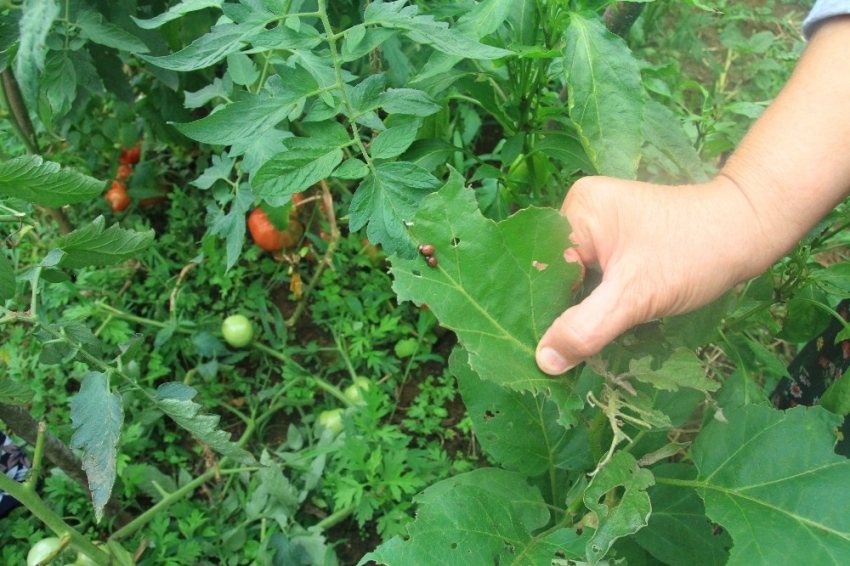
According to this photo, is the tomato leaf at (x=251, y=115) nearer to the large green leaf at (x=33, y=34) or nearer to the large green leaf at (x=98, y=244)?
the large green leaf at (x=98, y=244)

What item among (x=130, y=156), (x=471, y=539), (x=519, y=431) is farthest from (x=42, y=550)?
(x=130, y=156)

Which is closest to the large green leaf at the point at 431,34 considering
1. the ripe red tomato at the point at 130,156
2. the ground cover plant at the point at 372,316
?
the ground cover plant at the point at 372,316

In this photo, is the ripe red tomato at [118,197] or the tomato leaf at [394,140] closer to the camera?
the tomato leaf at [394,140]

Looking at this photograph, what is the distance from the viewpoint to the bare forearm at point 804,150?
46.1 inches

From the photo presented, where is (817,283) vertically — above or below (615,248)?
below

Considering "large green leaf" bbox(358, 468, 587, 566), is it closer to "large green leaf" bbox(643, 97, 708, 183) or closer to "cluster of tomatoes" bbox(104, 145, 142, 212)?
"large green leaf" bbox(643, 97, 708, 183)

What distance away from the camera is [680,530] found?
4.50 ft

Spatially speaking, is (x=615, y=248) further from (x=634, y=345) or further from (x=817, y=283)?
(x=817, y=283)

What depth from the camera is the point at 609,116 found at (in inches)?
49.8

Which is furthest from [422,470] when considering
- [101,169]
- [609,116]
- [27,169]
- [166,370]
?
[101,169]

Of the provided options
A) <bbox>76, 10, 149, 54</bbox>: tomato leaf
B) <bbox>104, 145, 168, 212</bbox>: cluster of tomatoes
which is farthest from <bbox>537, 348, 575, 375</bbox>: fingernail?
<bbox>104, 145, 168, 212</bbox>: cluster of tomatoes

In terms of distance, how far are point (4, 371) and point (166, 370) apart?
1.84 feet

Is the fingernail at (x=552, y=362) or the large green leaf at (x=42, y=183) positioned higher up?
the large green leaf at (x=42, y=183)

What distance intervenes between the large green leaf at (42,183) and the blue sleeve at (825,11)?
1.44 metres
